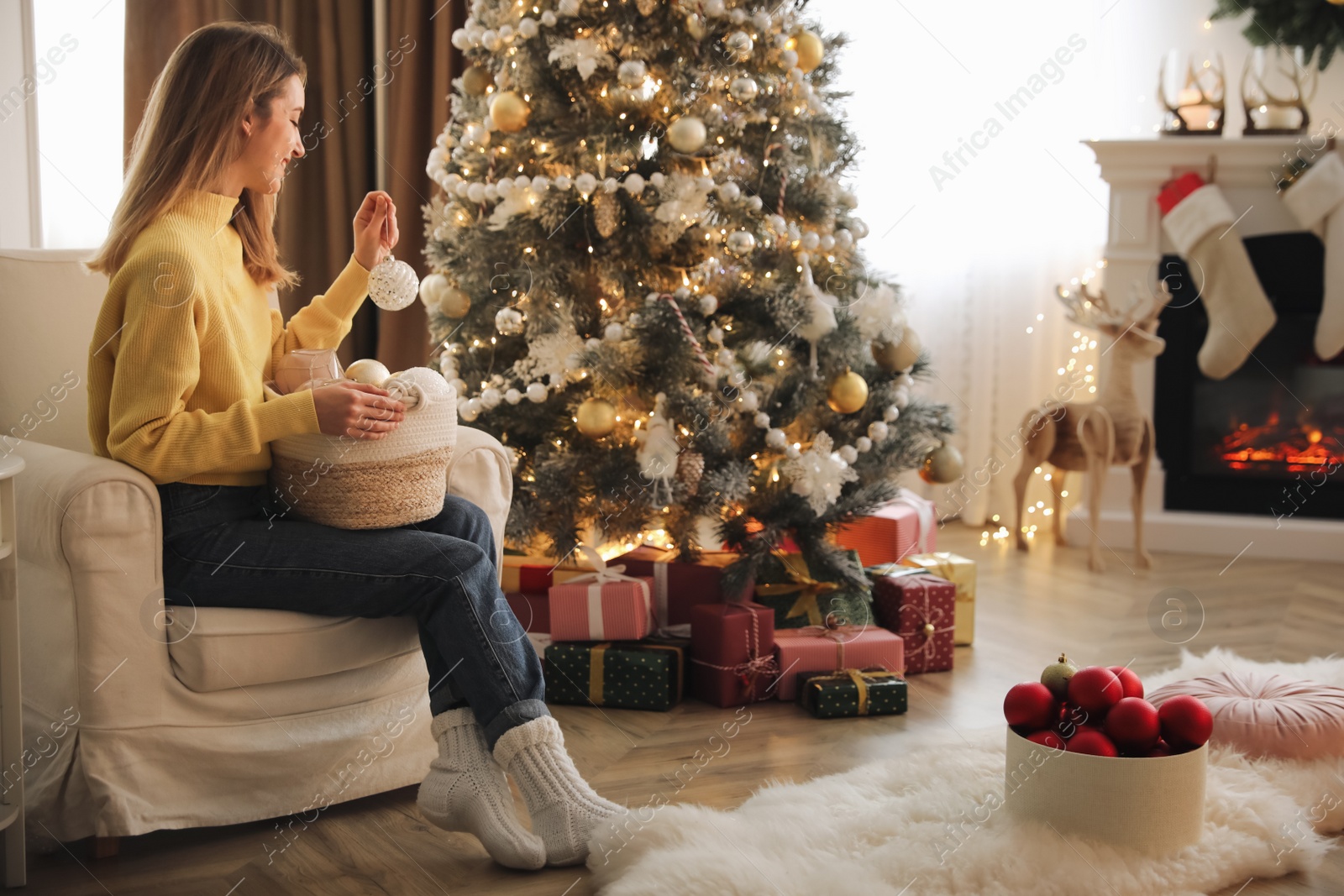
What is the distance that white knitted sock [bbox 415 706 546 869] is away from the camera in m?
1.59

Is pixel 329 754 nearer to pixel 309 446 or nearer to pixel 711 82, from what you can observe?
pixel 309 446

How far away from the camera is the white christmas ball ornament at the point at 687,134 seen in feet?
7.63

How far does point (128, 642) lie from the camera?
1587 mm

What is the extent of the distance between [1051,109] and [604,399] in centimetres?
230

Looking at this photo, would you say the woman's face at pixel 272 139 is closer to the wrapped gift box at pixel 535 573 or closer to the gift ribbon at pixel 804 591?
the wrapped gift box at pixel 535 573

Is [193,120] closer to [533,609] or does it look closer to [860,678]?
[533,609]

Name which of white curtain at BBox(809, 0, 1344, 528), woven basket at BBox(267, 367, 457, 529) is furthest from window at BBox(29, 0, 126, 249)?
white curtain at BBox(809, 0, 1344, 528)

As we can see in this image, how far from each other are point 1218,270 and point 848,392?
6.04ft

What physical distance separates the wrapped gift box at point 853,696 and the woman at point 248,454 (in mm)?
696

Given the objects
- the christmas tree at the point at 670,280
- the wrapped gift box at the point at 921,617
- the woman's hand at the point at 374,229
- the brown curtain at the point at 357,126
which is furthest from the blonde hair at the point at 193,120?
the brown curtain at the point at 357,126

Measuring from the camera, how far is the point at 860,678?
2285mm

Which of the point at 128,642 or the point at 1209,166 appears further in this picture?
the point at 1209,166

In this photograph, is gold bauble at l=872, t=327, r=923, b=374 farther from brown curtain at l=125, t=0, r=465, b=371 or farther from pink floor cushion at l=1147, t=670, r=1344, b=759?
brown curtain at l=125, t=0, r=465, b=371

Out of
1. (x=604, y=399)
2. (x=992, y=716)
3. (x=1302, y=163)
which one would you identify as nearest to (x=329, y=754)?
(x=604, y=399)
